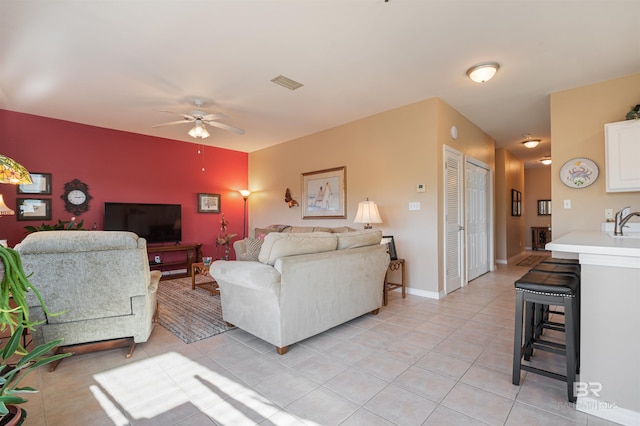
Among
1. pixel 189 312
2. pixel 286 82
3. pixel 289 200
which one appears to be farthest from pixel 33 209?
pixel 286 82

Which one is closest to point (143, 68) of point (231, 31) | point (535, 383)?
point (231, 31)

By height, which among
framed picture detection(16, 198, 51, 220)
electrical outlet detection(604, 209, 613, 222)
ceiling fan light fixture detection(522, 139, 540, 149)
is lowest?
electrical outlet detection(604, 209, 613, 222)

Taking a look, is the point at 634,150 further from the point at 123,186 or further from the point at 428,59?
the point at 123,186

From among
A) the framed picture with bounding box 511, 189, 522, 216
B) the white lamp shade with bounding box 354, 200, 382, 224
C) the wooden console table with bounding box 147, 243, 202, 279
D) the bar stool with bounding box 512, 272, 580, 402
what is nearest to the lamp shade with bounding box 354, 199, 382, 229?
the white lamp shade with bounding box 354, 200, 382, 224

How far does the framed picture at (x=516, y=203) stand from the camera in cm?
729

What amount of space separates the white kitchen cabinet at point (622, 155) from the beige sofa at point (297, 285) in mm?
A: 2673

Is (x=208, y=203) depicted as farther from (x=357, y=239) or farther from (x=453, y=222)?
(x=453, y=222)

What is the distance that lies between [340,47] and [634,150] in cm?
314

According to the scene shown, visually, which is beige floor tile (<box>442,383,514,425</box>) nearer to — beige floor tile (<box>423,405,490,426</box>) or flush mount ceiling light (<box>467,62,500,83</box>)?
beige floor tile (<box>423,405,490,426</box>)

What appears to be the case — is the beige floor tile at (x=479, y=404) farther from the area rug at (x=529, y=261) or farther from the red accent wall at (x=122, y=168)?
the area rug at (x=529, y=261)

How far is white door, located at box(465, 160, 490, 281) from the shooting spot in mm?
5008

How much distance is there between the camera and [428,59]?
2.98 metres

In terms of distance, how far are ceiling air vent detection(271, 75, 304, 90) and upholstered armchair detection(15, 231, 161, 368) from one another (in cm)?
227

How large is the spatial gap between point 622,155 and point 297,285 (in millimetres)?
3575
